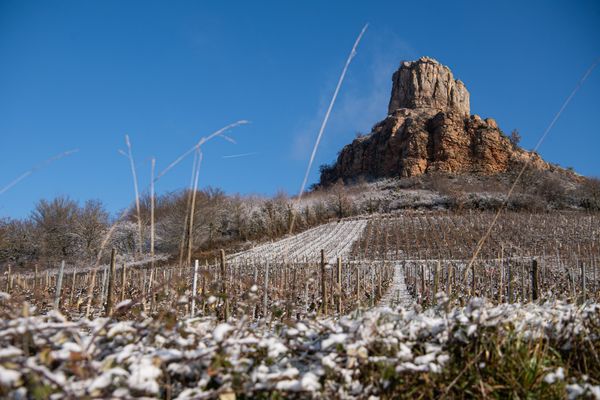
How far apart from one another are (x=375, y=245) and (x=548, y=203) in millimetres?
26196

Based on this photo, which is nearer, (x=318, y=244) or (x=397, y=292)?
(x=397, y=292)

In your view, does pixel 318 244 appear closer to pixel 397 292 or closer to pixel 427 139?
pixel 397 292

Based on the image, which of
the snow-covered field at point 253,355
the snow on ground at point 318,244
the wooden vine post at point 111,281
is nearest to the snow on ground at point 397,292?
the snow on ground at point 318,244

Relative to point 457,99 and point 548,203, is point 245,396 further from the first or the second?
point 457,99

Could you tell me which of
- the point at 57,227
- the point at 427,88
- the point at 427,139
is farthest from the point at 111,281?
the point at 427,88

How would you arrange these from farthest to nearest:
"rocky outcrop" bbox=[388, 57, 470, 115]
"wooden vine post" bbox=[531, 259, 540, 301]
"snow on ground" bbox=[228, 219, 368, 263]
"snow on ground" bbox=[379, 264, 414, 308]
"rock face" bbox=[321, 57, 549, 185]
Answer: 1. "rocky outcrop" bbox=[388, 57, 470, 115]
2. "rock face" bbox=[321, 57, 549, 185]
3. "snow on ground" bbox=[228, 219, 368, 263]
4. "snow on ground" bbox=[379, 264, 414, 308]
5. "wooden vine post" bbox=[531, 259, 540, 301]

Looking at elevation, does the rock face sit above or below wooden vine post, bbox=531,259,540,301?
above

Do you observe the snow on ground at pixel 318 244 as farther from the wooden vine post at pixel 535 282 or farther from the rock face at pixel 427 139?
the rock face at pixel 427 139

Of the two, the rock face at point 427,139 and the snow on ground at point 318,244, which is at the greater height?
the rock face at point 427,139

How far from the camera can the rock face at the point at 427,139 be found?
63031 millimetres

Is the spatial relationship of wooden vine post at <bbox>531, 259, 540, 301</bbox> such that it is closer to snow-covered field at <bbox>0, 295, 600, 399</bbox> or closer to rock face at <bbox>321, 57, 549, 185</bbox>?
snow-covered field at <bbox>0, 295, 600, 399</bbox>

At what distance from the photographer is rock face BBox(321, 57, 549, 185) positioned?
63.0 metres

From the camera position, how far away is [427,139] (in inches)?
2613

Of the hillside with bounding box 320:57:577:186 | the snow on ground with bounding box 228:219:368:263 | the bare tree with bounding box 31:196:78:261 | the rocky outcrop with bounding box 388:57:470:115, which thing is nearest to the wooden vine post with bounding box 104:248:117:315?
the snow on ground with bounding box 228:219:368:263
